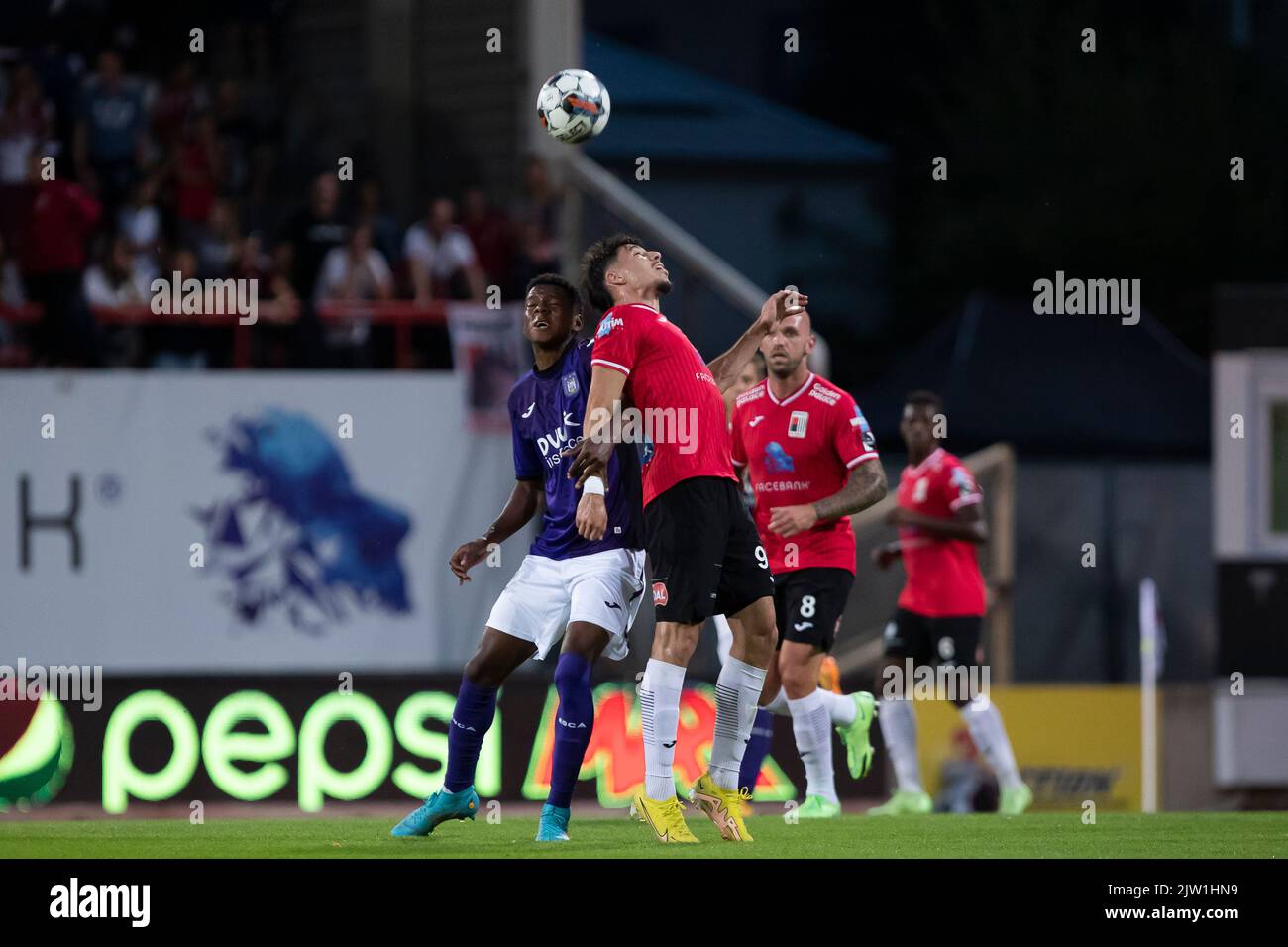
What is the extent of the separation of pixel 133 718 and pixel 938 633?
17.7 ft

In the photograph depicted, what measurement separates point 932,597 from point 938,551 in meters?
0.28

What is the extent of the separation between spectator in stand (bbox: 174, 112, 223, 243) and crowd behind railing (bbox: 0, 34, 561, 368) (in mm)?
11

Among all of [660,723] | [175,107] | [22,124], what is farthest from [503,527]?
[175,107]

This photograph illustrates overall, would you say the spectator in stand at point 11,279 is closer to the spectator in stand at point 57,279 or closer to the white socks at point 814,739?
the spectator in stand at point 57,279

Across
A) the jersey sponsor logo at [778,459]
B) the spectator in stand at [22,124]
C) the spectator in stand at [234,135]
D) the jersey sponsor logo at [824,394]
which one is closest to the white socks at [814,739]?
the jersey sponsor logo at [778,459]

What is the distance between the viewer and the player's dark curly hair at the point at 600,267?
8.97 m

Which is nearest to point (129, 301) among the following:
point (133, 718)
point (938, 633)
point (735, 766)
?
point (133, 718)

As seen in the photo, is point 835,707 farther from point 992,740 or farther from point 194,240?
point 194,240

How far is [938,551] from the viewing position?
13180 mm

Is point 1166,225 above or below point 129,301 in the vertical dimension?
above

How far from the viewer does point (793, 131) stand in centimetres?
3878

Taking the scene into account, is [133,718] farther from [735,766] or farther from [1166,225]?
[1166,225]

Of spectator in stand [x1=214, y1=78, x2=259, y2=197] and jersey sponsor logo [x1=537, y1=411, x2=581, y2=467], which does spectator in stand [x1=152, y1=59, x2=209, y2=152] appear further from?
jersey sponsor logo [x1=537, y1=411, x2=581, y2=467]

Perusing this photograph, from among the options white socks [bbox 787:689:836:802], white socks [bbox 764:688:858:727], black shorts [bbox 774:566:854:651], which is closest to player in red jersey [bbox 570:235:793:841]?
black shorts [bbox 774:566:854:651]
